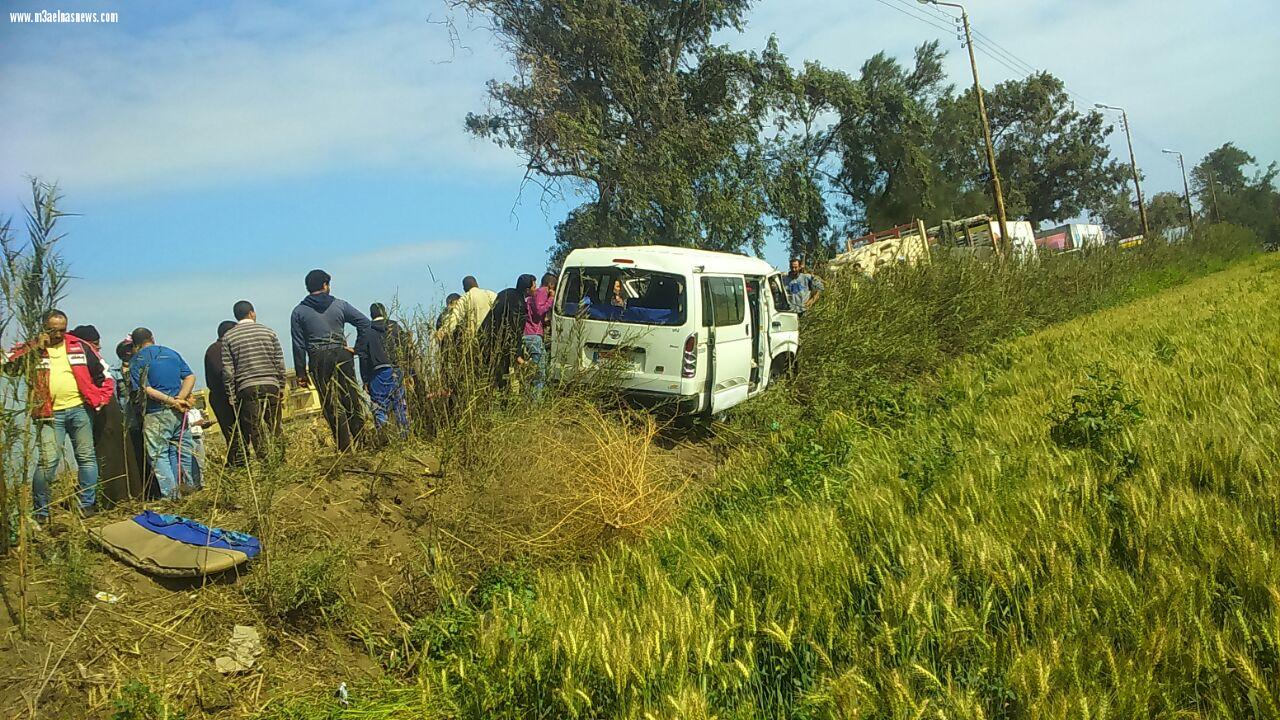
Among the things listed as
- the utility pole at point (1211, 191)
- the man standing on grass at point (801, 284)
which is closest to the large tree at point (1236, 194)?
the utility pole at point (1211, 191)

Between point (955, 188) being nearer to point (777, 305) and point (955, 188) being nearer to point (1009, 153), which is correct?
point (1009, 153)

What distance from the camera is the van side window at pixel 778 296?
1089 centimetres

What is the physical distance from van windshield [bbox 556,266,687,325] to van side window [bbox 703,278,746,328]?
38 cm

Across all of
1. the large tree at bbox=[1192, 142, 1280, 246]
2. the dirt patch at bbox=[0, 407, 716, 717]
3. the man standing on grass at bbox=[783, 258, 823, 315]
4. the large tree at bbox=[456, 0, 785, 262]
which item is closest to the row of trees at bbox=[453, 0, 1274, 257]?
the large tree at bbox=[456, 0, 785, 262]

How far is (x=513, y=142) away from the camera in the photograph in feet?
72.4

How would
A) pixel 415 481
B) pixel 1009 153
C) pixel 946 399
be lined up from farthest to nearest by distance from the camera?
pixel 1009 153 → pixel 946 399 → pixel 415 481

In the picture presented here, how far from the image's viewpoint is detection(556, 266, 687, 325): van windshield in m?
8.73

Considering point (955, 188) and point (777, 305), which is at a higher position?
point (955, 188)

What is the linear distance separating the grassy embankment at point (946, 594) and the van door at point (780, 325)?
4.37 meters

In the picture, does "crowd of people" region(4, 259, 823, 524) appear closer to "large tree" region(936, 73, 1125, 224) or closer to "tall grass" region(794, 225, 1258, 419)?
"tall grass" region(794, 225, 1258, 419)

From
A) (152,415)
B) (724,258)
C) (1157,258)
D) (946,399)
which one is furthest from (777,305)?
(1157,258)

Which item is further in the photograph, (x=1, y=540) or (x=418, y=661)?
(x=418, y=661)

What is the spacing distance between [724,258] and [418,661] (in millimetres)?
6670

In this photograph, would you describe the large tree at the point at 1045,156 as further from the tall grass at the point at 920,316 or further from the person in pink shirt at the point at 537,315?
the person in pink shirt at the point at 537,315
